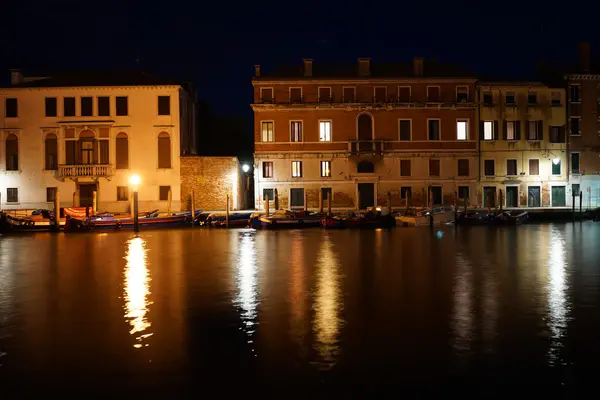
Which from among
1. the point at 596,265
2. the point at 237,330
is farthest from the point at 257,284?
the point at 596,265

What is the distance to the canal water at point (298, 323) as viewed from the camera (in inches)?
316

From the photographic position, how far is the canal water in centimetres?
804

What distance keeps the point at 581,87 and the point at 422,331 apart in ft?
126

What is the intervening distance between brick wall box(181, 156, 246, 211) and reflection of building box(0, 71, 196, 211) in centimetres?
54

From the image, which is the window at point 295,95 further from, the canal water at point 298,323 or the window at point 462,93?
the canal water at point 298,323

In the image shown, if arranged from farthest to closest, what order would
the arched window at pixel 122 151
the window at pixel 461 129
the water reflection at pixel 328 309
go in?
the window at pixel 461 129
the arched window at pixel 122 151
the water reflection at pixel 328 309

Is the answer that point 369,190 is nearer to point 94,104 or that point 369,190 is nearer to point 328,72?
point 328,72

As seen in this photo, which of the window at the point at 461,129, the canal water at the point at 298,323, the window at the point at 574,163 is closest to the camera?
the canal water at the point at 298,323

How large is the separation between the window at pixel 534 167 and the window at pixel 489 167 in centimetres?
232

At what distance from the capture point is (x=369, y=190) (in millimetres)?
42750

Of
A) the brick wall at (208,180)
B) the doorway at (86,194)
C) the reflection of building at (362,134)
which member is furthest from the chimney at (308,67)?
the doorway at (86,194)

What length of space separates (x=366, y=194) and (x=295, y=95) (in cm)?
733

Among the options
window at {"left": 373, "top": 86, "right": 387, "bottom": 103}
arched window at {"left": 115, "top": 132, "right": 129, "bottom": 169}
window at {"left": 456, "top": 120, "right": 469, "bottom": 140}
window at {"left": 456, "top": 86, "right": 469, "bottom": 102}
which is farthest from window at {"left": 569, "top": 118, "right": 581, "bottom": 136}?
arched window at {"left": 115, "top": 132, "right": 129, "bottom": 169}

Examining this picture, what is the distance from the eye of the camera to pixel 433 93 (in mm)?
42719
